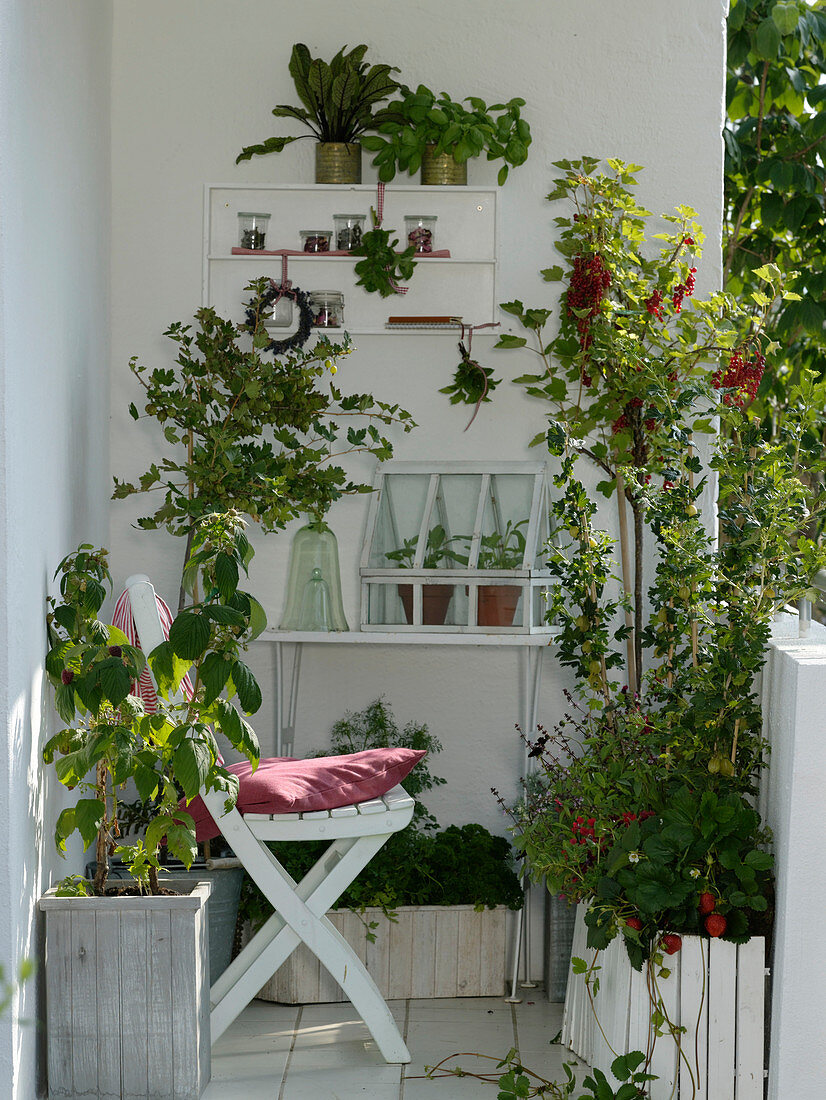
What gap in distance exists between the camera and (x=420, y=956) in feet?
10.3

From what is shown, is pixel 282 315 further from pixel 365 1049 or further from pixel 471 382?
pixel 365 1049

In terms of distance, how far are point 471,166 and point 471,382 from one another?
65 cm

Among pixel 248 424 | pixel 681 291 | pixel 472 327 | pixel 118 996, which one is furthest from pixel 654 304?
pixel 118 996

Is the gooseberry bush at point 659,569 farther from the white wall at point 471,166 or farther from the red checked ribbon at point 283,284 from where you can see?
the red checked ribbon at point 283,284

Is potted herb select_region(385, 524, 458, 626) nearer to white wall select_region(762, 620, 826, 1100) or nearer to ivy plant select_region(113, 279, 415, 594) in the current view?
ivy plant select_region(113, 279, 415, 594)

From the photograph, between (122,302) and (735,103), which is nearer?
(122,302)

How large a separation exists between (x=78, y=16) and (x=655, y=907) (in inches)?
97.6

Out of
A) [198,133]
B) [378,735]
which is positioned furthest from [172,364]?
[378,735]

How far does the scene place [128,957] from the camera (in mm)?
2334

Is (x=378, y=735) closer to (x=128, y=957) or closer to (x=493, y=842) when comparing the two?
(x=493, y=842)

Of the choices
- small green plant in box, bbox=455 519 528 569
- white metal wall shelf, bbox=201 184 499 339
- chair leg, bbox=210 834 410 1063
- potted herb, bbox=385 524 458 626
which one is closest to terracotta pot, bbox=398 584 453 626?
potted herb, bbox=385 524 458 626

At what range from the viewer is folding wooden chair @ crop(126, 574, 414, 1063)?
8.66ft

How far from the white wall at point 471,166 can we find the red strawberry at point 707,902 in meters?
1.28

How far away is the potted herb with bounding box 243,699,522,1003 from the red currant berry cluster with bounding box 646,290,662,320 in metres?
1.59
